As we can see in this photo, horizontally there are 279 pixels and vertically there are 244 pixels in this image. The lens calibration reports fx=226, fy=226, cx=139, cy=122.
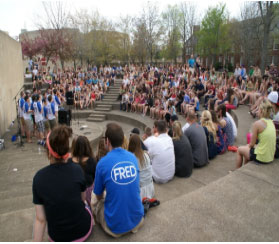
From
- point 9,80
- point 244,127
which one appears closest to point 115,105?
point 9,80

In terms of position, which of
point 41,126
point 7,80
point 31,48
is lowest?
point 41,126

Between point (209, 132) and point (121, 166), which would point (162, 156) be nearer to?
point (209, 132)

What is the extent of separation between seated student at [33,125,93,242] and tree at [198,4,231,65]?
121 ft

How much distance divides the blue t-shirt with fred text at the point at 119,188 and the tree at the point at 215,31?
36.7 m

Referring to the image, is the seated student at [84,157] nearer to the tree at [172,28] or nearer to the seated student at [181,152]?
the seated student at [181,152]

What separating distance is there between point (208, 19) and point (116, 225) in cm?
3922

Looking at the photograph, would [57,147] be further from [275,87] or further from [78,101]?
[78,101]

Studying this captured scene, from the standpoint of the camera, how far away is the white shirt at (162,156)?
3.91 m

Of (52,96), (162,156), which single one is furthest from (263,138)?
(52,96)

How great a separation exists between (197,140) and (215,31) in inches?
1412

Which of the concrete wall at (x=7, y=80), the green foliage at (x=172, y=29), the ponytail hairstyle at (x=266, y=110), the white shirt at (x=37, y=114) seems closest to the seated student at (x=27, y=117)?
the white shirt at (x=37, y=114)

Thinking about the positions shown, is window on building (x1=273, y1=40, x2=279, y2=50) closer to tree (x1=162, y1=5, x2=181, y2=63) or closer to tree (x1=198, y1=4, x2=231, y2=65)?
tree (x1=198, y1=4, x2=231, y2=65)

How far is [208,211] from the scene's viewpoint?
279cm

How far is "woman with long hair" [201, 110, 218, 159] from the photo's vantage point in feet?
16.3
